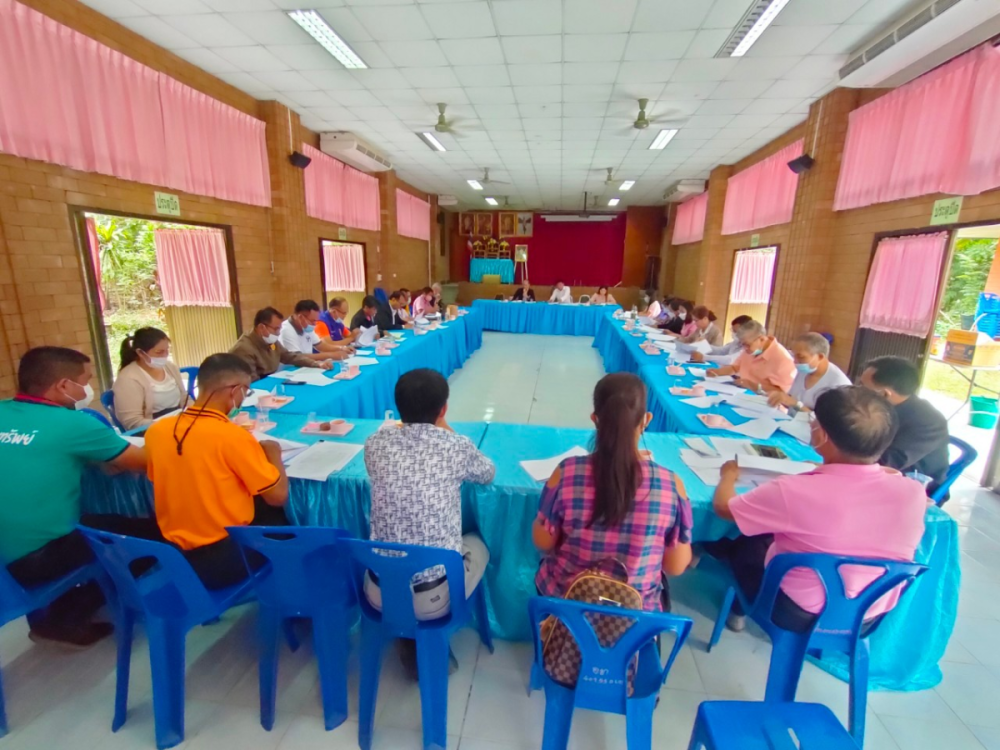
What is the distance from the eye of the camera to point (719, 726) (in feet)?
3.29

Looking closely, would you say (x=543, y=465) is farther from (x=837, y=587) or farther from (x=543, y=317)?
(x=543, y=317)

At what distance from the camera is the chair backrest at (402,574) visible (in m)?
1.19

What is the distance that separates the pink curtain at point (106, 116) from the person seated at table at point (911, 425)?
5.11 metres

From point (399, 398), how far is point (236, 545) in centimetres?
75

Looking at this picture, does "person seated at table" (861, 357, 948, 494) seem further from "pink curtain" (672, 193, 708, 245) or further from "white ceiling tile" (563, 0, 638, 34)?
"pink curtain" (672, 193, 708, 245)

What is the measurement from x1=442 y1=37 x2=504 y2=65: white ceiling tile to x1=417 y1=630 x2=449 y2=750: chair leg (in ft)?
13.8

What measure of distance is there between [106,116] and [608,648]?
492 cm

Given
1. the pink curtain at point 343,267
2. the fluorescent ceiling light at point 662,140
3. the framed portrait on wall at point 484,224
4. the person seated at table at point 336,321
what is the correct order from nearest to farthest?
1. the person seated at table at point 336,321
2. the fluorescent ceiling light at point 662,140
3. the pink curtain at point 343,267
4. the framed portrait on wall at point 484,224

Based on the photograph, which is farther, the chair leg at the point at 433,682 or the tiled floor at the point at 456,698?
the tiled floor at the point at 456,698

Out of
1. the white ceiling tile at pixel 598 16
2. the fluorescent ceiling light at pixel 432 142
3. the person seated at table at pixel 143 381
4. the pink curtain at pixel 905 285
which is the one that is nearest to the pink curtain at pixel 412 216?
the fluorescent ceiling light at pixel 432 142

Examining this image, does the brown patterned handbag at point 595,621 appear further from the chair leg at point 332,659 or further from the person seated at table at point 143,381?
the person seated at table at point 143,381

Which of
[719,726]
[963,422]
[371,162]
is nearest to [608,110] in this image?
[371,162]

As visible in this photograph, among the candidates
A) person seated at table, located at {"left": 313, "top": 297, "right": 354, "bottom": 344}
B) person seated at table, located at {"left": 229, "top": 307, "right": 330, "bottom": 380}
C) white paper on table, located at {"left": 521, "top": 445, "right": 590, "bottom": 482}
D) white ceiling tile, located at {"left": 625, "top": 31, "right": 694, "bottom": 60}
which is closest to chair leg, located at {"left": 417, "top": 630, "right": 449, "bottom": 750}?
white paper on table, located at {"left": 521, "top": 445, "right": 590, "bottom": 482}

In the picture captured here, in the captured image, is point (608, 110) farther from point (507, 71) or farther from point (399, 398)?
point (399, 398)
